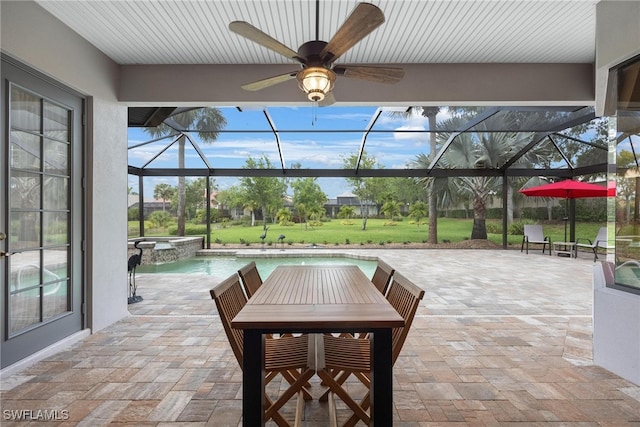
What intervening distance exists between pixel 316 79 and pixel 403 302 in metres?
1.59

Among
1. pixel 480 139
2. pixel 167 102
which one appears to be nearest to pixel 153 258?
pixel 167 102

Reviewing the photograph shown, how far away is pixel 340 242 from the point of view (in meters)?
12.6

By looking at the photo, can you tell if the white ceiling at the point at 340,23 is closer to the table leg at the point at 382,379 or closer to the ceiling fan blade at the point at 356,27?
the ceiling fan blade at the point at 356,27

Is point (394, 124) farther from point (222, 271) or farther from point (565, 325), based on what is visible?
point (565, 325)

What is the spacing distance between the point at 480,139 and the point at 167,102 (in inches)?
416

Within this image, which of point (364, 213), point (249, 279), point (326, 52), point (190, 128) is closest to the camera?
point (326, 52)

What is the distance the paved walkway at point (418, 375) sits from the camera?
2033 millimetres

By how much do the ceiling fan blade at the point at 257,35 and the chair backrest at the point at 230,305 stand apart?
1537mm

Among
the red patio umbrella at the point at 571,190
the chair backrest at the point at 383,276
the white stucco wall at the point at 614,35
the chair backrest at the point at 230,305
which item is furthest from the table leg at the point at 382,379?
the red patio umbrella at the point at 571,190

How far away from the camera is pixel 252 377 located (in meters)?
1.60

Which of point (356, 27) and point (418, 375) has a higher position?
point (356, 27)

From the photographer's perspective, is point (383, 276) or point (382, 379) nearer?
point (382, 379)

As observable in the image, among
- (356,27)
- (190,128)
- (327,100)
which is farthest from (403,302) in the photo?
(190,128)

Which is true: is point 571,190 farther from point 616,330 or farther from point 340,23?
point 340,23
